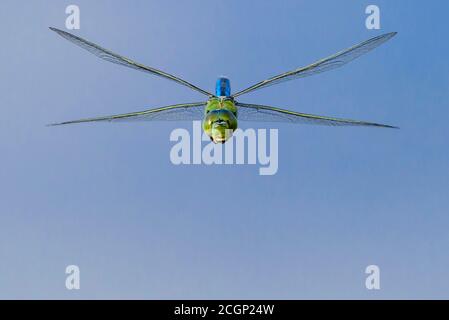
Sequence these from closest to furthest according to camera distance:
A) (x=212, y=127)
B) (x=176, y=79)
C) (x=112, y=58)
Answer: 1. (x=212, y=127)
2. (x=176, y=79)
3. (x=112, y=58)

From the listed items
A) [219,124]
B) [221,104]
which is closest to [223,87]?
[221,104]

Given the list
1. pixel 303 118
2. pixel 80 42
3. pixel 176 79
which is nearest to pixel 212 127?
pixel 176 79

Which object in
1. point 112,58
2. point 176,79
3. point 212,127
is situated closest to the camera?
point 212,127

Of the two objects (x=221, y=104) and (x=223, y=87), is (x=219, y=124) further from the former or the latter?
(x=223, y=87)

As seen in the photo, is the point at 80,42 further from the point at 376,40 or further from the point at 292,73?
the point at 376,40

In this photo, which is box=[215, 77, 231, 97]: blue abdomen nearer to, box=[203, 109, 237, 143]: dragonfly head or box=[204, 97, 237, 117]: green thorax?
box=[204, 97, 237, 117]: green thorax

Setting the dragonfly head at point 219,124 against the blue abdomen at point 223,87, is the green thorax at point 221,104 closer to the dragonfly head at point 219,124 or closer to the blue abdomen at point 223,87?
the dragonfly head at point 219,124
